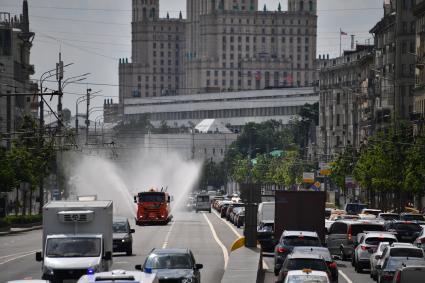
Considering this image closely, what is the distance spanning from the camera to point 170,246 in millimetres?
66625

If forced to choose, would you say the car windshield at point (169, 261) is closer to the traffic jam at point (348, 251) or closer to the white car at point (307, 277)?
the traffic jam at point (348, 251)

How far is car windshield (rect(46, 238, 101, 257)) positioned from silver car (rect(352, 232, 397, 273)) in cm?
1365

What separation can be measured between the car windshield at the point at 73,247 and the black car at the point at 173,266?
247 centimetres

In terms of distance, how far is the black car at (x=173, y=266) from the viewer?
3638cm

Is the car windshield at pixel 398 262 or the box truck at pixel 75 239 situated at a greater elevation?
the box truck at pixel 75 239

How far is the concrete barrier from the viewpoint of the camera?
118 feet

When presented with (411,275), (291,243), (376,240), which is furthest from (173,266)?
(376,240)

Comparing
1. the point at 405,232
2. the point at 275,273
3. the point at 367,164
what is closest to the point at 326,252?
the point at 275,273

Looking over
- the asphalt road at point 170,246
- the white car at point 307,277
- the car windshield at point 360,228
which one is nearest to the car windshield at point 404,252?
the asphalt road at point 170,246

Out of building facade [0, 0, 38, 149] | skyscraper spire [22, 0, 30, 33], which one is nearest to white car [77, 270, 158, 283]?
building facade [0, 0, 38, 149]

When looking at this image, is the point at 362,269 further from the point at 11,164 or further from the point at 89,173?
the point at 89,173

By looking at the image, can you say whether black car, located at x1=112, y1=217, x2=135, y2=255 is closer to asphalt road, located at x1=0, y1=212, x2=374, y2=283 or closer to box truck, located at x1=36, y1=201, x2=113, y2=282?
asphalt road, located at x1=0, y1=212, x2=374, y2=283

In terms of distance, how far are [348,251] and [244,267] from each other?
21.0m

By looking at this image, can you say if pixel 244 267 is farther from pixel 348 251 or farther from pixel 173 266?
pixel 348 251
